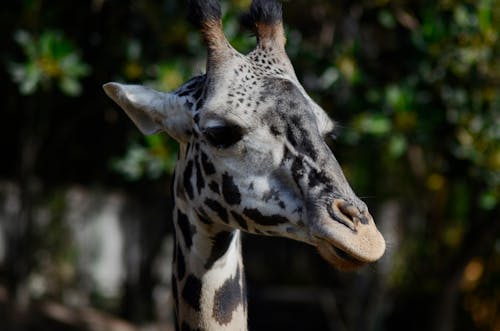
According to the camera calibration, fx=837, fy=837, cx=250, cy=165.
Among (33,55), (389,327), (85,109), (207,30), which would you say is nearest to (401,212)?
(389,327)

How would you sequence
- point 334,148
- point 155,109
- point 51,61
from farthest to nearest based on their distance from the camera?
point 334,148, point 51,61, point 155,109

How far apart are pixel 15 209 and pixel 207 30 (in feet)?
28.8

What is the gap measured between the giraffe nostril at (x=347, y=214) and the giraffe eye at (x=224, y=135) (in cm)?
47

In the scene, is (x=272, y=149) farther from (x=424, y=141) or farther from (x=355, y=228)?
(x=424, y=141)

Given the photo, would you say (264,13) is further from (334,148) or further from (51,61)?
(334,148)

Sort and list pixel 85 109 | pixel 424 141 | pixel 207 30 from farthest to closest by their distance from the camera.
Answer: pixel 85 109
pixel 424 141
pixel 207 30

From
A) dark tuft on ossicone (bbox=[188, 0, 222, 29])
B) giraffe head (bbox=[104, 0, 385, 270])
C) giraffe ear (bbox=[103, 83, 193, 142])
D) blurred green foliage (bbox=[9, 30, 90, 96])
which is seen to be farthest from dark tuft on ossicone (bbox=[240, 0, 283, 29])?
blurred green foliage (bbox=[9, 30, 90, 96])

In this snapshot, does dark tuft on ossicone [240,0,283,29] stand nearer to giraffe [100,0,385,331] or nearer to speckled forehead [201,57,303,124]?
giraffe [100,0,385,331]

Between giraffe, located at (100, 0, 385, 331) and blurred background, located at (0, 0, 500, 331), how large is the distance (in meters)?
0.51

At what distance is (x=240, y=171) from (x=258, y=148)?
4.3 inches

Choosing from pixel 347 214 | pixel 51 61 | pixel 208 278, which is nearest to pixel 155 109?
pixel 208 278

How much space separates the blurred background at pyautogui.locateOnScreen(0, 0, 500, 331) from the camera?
610cm

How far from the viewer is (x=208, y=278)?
316 cm

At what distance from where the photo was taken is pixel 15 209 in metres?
11.3
